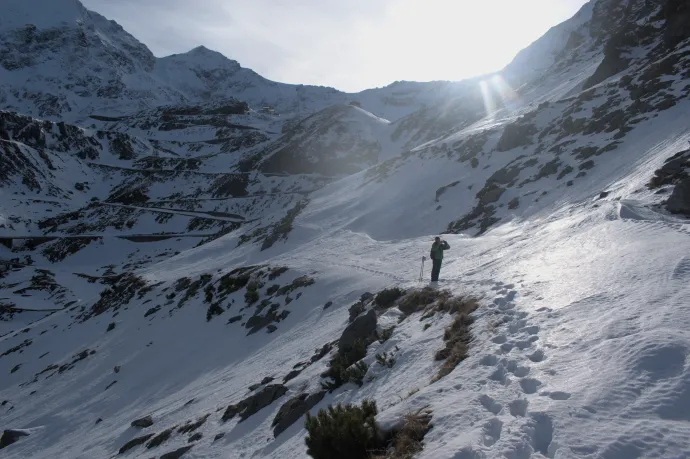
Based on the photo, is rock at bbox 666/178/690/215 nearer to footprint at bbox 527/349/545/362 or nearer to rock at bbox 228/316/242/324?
footprint at bbox 527/349/545/362

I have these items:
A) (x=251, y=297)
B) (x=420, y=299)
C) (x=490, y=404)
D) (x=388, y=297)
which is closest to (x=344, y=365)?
(x=420, y=299)

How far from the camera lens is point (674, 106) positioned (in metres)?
24.3

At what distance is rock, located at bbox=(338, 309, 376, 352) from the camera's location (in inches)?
460

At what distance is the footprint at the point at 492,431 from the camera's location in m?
4.93

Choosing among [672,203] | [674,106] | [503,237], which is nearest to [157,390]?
[503,237]

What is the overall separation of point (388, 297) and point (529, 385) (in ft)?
29.8

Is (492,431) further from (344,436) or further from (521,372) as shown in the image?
(344,436)

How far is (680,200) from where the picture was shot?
464 inches

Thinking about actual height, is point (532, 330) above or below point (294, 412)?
above

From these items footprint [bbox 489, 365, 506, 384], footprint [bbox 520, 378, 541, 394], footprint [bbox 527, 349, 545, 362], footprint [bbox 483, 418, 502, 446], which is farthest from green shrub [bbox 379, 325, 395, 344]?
footprint [bbox 483, 418, 502, 446]

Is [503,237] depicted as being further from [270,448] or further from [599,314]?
[270,448]

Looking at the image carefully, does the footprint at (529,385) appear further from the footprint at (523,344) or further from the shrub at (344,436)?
the shrub at (344,436)

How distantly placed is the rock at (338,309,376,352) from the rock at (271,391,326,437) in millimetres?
1984

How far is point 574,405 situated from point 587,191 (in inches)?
714
